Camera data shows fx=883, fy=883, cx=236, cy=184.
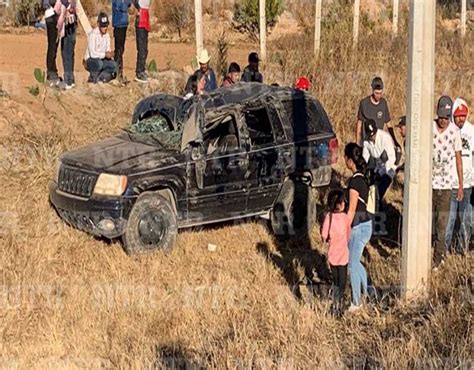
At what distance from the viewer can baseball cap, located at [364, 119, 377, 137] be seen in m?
11.2

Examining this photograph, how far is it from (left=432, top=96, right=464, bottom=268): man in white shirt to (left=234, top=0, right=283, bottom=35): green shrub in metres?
17.2

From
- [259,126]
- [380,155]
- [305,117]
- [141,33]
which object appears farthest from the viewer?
[141,33]

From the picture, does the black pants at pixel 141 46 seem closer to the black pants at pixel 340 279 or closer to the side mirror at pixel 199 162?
the side mirror at pixel 199 162

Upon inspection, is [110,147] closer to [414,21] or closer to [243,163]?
[243,163]

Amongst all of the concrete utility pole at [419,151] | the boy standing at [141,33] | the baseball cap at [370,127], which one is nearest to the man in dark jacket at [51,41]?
the boy standing at [141,33]

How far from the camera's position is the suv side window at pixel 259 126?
11406mm

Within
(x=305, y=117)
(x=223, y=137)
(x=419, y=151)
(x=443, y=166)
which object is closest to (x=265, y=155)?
(x=223, y=137)

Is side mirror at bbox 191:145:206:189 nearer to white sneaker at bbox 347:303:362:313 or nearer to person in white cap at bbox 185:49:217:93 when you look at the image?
person in white cap at bbox 185:49:217:93

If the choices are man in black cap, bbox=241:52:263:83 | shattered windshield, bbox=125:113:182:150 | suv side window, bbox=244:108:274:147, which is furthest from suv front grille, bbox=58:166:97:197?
man in black cap, bbox=241:52:263:83

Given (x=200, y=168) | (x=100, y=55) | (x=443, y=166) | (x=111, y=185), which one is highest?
(x=100, y=55)

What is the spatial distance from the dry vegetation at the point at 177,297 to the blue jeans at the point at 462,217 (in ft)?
2.07

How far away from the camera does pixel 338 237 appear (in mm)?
8516

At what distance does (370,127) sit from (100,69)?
5706mm

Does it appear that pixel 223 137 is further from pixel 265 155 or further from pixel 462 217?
pixel 462 217
